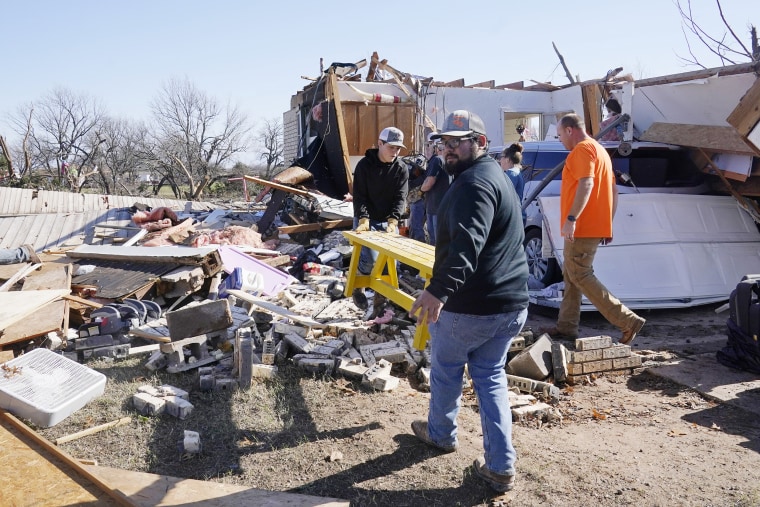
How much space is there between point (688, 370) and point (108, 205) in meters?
12.7

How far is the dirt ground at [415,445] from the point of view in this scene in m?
3.18

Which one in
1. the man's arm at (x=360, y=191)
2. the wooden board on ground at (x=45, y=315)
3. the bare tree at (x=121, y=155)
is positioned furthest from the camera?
the bare tree at (x=121, y=155)

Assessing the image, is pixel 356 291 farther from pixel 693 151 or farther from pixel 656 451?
pixel 693 151

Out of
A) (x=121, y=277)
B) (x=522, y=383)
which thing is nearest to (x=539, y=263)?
(x=522, y=383)

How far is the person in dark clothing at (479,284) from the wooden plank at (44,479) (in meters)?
1.67

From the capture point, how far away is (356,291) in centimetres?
630

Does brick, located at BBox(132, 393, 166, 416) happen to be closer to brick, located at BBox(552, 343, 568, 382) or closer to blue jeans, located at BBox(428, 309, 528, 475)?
blue jeans, located at BBox(428, 309, 528, 475)

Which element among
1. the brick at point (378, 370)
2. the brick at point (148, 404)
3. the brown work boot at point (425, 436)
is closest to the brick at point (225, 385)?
the brick at point (148, 404)

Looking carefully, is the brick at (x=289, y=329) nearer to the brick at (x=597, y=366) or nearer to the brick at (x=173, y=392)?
the brick at (x=173, y=392)

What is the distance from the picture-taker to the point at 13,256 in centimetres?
768

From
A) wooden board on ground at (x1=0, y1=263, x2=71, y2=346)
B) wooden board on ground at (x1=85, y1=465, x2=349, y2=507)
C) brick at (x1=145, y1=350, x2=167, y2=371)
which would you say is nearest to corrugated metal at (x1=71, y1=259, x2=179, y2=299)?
wooden board on ground at (x1=0, y1=263, x2=71, y2=346)

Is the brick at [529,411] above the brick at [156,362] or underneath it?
underneath

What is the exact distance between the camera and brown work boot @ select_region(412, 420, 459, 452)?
3.50 metres

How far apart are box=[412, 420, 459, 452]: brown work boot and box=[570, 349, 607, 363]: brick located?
5.51 ft
